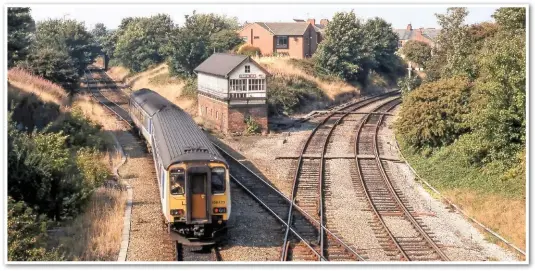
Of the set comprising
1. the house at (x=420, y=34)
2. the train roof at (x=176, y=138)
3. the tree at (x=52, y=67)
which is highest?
the house at (x=420, y=34)

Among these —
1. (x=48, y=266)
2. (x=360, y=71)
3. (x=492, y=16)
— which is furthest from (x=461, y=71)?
(x=360, y=71)

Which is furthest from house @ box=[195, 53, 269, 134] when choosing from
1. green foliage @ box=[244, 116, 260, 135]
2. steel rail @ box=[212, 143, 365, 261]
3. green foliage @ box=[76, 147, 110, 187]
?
green foliage @ box=[76, 147, 110, 187]

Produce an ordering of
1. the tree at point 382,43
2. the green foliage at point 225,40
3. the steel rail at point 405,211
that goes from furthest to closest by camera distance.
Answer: the tree at point 382,43 → the green foliage at point 225,40 → the steel rail at point 405,211

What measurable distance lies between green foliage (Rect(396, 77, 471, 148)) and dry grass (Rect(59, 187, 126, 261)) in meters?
14.6

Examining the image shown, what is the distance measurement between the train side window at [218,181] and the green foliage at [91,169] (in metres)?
6.09

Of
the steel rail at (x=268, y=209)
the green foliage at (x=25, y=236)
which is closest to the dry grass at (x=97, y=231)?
the green foliage at (x=25, y=236)

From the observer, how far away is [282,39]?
6494cm

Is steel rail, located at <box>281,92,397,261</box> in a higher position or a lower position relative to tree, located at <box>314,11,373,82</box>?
lower

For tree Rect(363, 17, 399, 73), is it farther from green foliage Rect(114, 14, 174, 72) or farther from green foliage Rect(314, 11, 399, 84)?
green foliage Rect(114, 14, 174, 72)

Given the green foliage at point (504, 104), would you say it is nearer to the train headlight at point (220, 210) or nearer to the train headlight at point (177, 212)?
the train headlight at point (220, 210)

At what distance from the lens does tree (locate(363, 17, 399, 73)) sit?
214 ft

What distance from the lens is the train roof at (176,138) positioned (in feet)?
53.9

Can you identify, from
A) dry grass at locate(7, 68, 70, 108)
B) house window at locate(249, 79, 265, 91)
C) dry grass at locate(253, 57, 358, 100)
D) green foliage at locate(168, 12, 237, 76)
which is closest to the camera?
dry grass at locate(7, 68, 70, 108)
